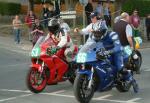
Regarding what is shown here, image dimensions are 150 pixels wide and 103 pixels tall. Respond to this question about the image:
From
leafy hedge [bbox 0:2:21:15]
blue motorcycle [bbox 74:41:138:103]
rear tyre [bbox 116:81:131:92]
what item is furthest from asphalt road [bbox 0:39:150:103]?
leafy hedge [bbox 0:2:21:15]

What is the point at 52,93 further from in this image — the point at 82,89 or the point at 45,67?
the point at 82,89

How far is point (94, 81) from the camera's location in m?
10.4

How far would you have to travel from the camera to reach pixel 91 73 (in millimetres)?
10281

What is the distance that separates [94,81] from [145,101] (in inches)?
47.2

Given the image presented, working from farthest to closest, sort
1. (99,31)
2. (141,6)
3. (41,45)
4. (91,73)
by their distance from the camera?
(141,6)
(41,45)
(99,31)
(91,73)

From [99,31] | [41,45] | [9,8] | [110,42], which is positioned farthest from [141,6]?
[99,31]

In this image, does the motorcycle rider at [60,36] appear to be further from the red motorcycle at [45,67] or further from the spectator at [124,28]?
the spectator at [124,28]

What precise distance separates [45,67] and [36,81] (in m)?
0.37

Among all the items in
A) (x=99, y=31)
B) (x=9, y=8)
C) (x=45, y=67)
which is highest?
(x=99, y=31)

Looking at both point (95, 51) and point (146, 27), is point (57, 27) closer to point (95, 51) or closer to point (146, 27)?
point (95, 51)

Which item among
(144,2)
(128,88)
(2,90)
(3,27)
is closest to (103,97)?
(128,88)

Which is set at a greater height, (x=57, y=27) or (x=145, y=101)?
(x=57, y=27)

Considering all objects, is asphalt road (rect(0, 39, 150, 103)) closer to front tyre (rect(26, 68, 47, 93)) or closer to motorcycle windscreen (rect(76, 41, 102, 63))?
front tyre (rect(26, 68, 47, 93))

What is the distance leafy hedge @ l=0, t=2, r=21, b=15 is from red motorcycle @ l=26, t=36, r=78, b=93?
29.6 m
